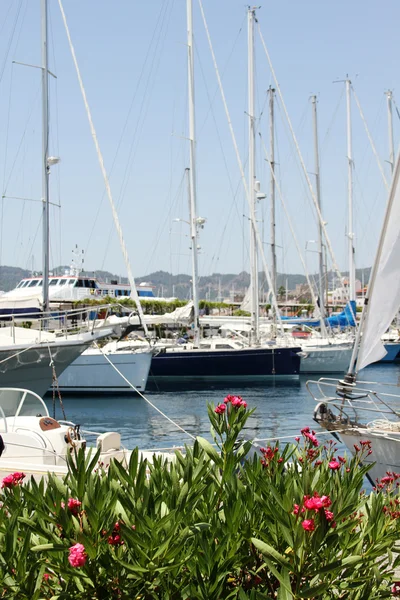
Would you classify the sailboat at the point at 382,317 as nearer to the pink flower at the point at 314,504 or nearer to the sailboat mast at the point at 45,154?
the pink flower at the point at 314,504

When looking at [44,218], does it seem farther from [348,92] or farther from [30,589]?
[348,92]

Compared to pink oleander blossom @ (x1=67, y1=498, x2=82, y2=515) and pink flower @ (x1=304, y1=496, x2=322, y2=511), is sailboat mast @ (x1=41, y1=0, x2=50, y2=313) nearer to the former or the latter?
pink oleander blossom @ (x1=67, y1=498, x2=82, y2=515)

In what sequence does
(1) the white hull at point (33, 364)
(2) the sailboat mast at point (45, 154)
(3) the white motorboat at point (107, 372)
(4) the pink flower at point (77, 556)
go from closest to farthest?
1. (4) the pink flower at point (77, 556)
2. (1) the white hull at point (33, 364)
3. (2) the sailboat mast at point (45, 154)
4. (3) the white motorboat at point (107, 372)

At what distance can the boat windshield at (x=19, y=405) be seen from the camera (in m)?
13.4

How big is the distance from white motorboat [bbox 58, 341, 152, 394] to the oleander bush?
89.1 feet

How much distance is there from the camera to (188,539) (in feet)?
13.9

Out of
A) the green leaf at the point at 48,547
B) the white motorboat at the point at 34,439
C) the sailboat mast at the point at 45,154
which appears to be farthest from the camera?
the sailboat mast at the point at 45,154

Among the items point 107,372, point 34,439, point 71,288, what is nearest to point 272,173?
point 107,372

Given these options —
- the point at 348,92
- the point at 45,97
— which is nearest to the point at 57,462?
the point at 45,97

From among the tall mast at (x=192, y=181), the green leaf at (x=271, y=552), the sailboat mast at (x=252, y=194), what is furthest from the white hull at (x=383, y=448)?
the sailboat mast at (x=252, y=194)

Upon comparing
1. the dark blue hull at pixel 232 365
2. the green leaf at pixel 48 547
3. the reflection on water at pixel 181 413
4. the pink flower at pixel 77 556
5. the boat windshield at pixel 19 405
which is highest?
the pink flower at pixel 77 556

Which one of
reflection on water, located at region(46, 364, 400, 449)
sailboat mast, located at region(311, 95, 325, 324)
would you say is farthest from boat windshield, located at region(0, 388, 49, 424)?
sailboat mast, located at region(311, 95, 325, 324)

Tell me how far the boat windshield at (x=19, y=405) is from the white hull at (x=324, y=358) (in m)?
28.1

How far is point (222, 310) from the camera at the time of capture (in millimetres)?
Answer: 88875
